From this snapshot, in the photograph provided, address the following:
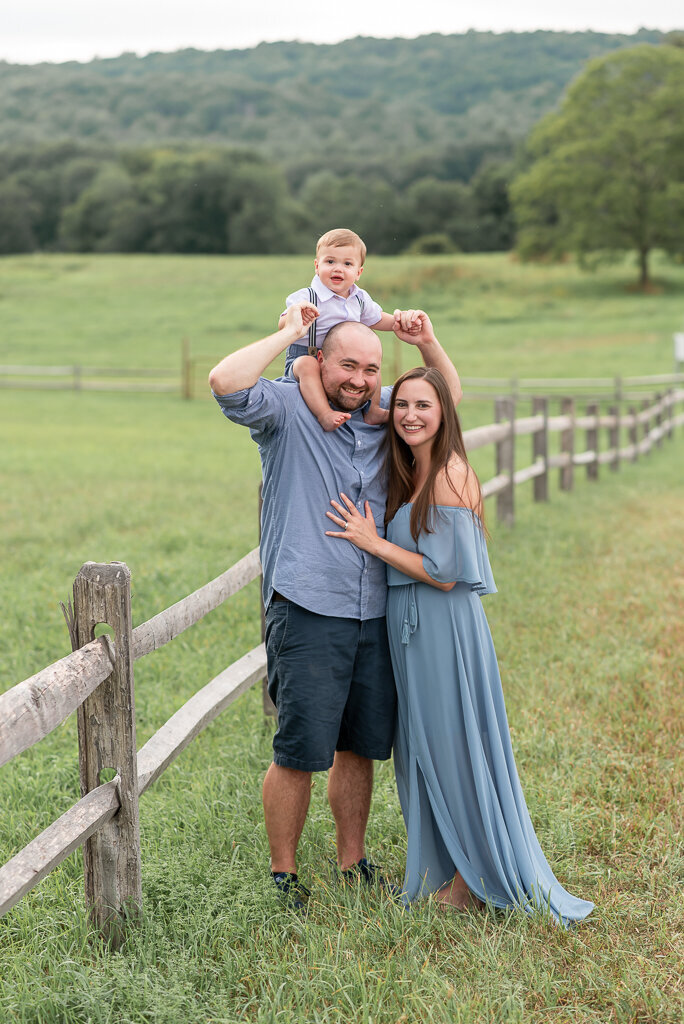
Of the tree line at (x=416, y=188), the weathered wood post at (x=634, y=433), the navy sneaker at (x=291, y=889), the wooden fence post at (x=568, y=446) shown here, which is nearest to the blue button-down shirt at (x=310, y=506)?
the navy sneaker at (x=291, y=889)

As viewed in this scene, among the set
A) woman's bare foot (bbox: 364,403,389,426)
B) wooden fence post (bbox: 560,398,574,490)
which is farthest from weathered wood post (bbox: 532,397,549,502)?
woman's bare foot (bbox: 364,403,389,426)

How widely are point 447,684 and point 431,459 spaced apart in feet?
2.31

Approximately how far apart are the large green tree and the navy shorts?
1909 inches

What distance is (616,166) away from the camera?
49906 mm

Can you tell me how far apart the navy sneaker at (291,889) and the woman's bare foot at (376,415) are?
4.85ft

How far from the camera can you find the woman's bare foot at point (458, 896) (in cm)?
311

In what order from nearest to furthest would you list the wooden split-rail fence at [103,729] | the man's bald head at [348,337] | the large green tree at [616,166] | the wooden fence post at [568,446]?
1. the wooden split-rail fence at [103,729]
2. the man's bald head at [348,337]
3. the wooden fence post at [568,446]
4. the large green tree at [616,166]

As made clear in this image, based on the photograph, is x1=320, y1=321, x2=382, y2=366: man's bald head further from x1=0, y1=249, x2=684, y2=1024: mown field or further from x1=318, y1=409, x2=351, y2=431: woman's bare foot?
x1=0, y1=249, x2=684, y2=1024: mown field

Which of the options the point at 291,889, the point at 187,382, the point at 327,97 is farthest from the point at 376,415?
the point at 327,97

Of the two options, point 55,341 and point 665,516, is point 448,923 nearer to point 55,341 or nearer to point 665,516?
point 665,516

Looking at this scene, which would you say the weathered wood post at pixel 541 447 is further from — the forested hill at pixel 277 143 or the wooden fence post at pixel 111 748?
the forested hill at pixel 277 143

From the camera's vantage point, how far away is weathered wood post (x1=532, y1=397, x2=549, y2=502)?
10.6 meters

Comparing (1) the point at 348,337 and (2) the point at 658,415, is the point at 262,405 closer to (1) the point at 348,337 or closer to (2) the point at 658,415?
(1) the point at 348,337

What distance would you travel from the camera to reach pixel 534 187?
4956 cm
